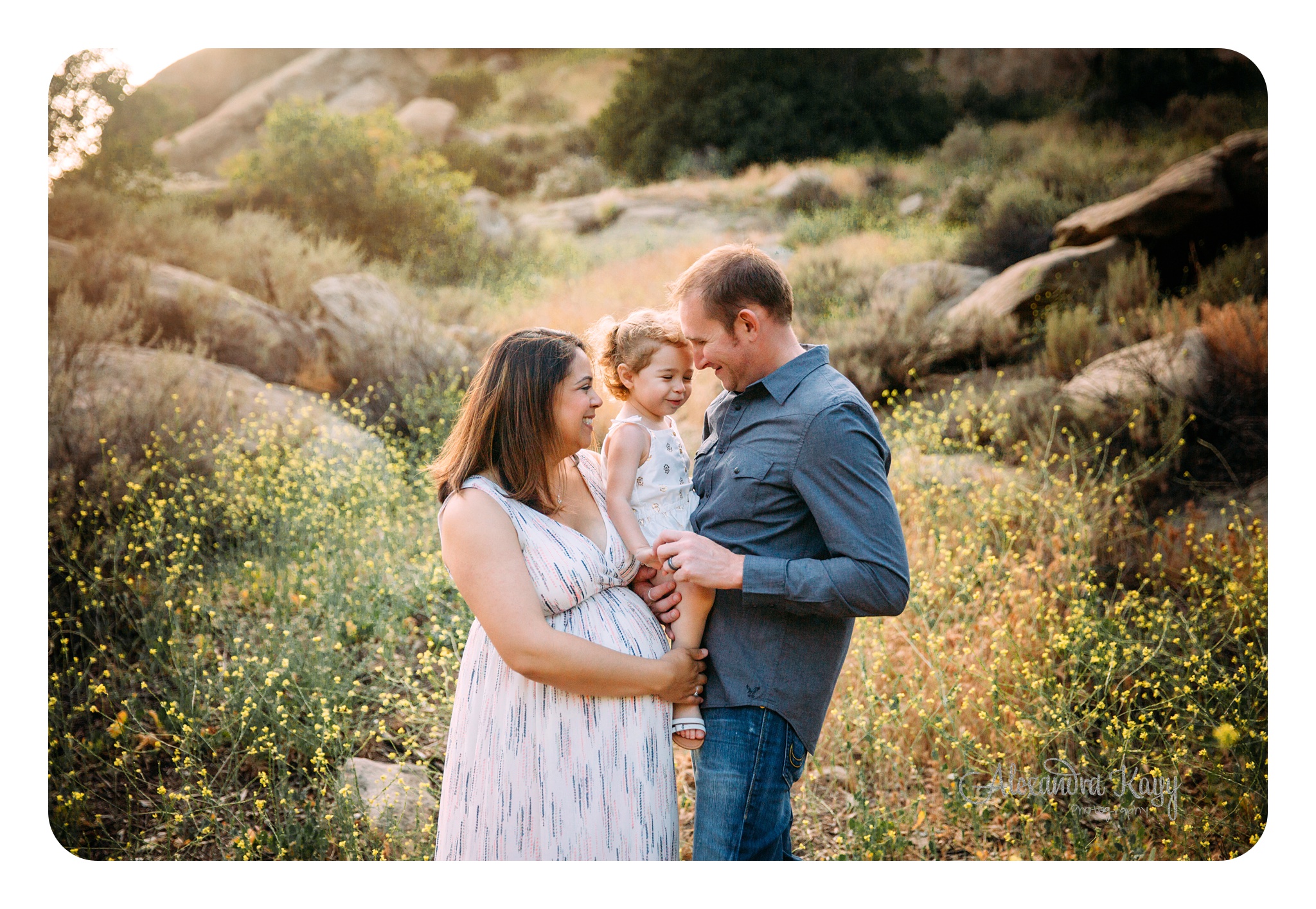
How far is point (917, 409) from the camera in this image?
501 cm

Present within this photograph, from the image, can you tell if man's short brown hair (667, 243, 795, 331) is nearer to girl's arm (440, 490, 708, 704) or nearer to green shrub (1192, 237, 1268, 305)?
girl's arm (440, 490, 708, 704)

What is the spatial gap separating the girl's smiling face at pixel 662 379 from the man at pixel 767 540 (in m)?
0.25

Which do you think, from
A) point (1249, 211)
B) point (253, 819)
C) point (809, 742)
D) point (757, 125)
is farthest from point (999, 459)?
point (253, 819)

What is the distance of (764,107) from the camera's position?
4492mm

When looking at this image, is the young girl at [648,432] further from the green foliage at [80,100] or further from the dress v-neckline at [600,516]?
the green foliage at [80,100]

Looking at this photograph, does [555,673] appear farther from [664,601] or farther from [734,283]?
[734,283]

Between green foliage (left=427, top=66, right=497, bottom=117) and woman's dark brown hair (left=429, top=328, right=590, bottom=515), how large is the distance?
8.07ft

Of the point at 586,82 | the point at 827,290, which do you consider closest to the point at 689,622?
the point at 586,82

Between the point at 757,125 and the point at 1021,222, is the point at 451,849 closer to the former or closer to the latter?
the point at 757,125

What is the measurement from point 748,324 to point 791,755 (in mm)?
1076

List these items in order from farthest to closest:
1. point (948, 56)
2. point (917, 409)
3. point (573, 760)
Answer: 1. point (917, 409)
2. point (948, 56)
3. point (573, 760)

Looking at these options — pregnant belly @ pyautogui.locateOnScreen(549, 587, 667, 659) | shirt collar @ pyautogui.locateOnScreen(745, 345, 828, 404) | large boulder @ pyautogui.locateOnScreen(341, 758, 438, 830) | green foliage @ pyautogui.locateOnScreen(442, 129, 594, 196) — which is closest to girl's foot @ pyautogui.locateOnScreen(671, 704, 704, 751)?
pregnant belly @ pyautogui.locateOnScreen(549, 587, 667, 659)

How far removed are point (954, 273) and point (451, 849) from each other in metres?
4.18

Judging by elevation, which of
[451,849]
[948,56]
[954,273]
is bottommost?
[451,849]
